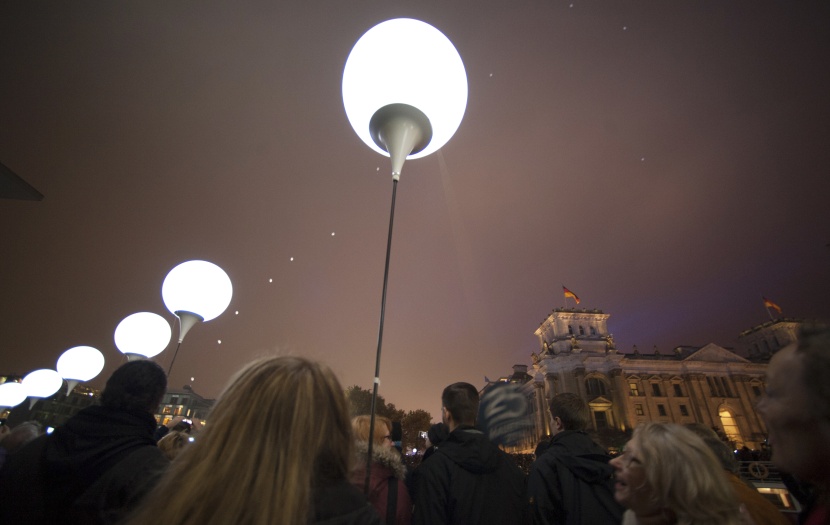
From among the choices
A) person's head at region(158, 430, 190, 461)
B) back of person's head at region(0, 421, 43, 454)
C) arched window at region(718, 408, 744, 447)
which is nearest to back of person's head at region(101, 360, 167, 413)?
person's head at region(158, 430, 190, 461)

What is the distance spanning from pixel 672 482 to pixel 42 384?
14618mm

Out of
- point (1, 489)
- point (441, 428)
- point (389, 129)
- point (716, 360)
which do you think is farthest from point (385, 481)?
point (716, 360)

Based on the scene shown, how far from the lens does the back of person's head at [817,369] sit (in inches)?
51.4

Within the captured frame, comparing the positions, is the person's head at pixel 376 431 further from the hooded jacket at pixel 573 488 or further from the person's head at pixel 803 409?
the person's head at pixel 803 409

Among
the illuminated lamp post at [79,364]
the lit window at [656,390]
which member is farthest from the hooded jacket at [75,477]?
the lit window at [656,390]

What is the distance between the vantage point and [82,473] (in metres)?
2.06

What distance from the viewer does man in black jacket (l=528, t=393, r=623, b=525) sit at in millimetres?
3073

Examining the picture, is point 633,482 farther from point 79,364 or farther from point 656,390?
point 656,390

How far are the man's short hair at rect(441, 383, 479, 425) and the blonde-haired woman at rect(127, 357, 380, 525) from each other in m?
2.18

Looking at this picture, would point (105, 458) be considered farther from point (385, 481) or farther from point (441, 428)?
point (441, 428)

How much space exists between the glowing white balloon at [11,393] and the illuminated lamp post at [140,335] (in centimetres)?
815

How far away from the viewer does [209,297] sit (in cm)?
483

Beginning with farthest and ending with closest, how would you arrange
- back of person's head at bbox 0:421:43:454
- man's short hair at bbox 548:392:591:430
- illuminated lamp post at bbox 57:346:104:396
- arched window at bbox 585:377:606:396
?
arched window at bbox 585:377:606:396, illuminated lamp post at bbox 57:346:104:396, back of person's head at bbox 0:421:43:454, man's short hair at bbox 548:392:591:430

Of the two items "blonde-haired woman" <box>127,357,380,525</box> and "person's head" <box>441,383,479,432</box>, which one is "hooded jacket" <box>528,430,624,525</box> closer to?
"person's head" <box>441,383,479,432</box>
